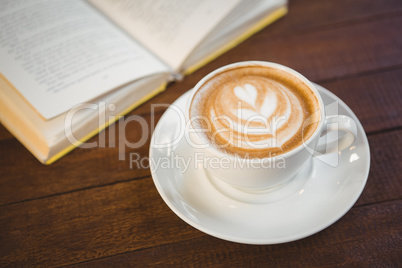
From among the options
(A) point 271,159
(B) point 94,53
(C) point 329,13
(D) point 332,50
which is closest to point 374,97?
(D) point 332,50

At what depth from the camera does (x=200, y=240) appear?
65 cm

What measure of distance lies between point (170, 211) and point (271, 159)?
0.23 meters

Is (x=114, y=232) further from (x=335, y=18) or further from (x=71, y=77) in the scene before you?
(x=335, y=18)

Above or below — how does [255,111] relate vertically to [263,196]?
above

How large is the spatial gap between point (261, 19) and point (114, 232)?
0.62m

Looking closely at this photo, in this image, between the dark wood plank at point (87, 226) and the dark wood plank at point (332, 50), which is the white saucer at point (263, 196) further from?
the dark wood plank at point (332, 50)

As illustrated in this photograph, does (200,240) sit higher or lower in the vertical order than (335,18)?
lower

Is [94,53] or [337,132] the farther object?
[94,53]

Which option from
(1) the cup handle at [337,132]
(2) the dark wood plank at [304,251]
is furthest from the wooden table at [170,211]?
(1) the cup handle at [337,132]

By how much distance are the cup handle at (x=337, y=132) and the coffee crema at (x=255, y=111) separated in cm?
2

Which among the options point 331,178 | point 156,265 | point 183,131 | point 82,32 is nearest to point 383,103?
point 331,178

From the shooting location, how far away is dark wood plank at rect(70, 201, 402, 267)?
2.01ft

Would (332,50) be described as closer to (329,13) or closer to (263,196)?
(329,13)

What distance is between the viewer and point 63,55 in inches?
33.3
